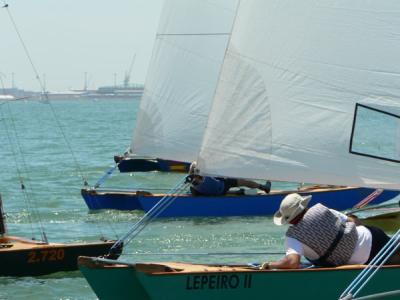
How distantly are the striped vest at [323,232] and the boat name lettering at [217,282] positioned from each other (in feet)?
1.54

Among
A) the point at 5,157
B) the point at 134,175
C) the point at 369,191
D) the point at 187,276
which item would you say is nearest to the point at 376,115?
the point at 187,276

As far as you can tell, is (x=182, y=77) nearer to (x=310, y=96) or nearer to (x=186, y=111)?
(x=186, y=111)

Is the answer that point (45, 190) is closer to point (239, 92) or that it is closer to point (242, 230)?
point (242, 230)

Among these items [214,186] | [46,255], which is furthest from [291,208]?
[214,186]

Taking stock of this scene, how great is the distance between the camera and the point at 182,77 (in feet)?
70.2

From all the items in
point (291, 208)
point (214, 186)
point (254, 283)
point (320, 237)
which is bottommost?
point (214, 186)

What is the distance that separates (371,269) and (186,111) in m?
11.4

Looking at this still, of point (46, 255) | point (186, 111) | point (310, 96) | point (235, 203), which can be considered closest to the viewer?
point (310, 96)

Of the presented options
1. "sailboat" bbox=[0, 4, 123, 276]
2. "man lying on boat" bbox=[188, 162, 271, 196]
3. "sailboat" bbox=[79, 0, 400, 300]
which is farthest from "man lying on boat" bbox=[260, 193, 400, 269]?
"man lying on boat" bbox=[188, 162, 271, 196]

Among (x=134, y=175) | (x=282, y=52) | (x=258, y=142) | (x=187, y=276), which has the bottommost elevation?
(x=134, y=175)

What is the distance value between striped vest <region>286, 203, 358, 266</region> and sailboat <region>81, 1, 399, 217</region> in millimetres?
9336

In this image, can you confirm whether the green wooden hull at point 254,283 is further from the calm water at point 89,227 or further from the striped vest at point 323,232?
the calm water at point 89,227

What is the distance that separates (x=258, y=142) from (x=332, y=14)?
1.16m

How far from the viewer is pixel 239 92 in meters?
11.1
